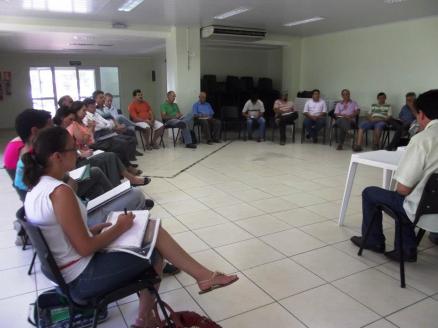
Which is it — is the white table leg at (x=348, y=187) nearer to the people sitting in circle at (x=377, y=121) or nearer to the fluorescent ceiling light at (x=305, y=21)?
the people sitting in circle at (x=377, y=121)

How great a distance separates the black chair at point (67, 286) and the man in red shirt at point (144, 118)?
5.94 meters

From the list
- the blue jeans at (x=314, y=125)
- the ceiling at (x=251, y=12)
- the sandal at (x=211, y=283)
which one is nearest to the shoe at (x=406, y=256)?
the sandal at (x=211, y=283)

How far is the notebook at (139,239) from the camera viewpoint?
1.60 meters

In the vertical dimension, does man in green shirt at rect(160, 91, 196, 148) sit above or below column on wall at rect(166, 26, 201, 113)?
below

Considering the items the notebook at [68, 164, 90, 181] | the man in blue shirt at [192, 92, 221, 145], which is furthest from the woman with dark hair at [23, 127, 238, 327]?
the man in blue shirt at [192, 92, 221, 145]

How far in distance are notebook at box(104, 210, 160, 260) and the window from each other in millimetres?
12032

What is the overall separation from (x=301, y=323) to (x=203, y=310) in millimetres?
557

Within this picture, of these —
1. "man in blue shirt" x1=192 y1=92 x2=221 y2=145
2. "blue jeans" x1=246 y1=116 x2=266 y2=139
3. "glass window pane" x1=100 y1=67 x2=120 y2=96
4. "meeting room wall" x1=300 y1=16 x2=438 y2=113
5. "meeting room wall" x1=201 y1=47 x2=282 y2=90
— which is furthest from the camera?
"glass window pane" x1=100 y1=67 x2=120 y2=96

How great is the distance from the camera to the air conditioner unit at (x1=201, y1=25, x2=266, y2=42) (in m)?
7.97

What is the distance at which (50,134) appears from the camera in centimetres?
158

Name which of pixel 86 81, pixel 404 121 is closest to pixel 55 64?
pixel 86 81

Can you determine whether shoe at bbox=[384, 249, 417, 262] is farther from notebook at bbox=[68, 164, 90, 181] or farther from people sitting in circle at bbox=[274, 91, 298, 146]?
people sitting in circle at bbox=[274, 91, 298, 146]

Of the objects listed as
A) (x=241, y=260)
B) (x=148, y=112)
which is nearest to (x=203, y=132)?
(x=148, y=112)

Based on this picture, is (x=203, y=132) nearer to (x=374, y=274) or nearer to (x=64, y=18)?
(x=64, y=18)
